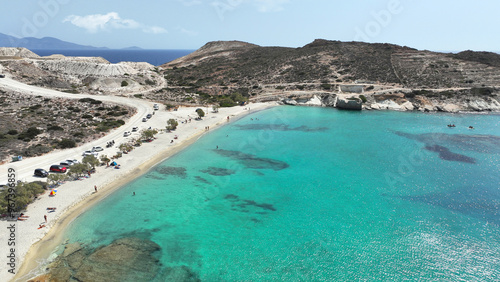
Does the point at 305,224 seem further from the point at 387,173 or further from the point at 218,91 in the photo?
the point at 218,91

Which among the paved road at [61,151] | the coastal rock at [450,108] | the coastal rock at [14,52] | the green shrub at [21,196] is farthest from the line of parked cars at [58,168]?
the coastal rock at [14,52]

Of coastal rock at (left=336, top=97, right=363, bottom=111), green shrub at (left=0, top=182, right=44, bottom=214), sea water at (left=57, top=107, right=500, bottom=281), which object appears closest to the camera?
sea water at (left=57, top=107, right=500, bottom=281)

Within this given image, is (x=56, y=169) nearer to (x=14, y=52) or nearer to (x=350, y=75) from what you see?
(x=350, y=75)

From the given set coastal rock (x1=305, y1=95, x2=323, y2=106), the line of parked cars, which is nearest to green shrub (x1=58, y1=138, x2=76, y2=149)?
the line of parked cars

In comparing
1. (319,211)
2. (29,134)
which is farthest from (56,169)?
(319,211)

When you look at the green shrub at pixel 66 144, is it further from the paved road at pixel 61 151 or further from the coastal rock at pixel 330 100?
the coastal rock at pixel 330 100

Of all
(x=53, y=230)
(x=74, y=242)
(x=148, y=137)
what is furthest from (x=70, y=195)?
(x=148, y=137)

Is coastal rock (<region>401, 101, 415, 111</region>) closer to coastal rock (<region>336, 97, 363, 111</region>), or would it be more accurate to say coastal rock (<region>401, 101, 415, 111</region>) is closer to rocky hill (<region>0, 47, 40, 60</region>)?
coastal rock (<region>336, 97, 363, 111</region>)
